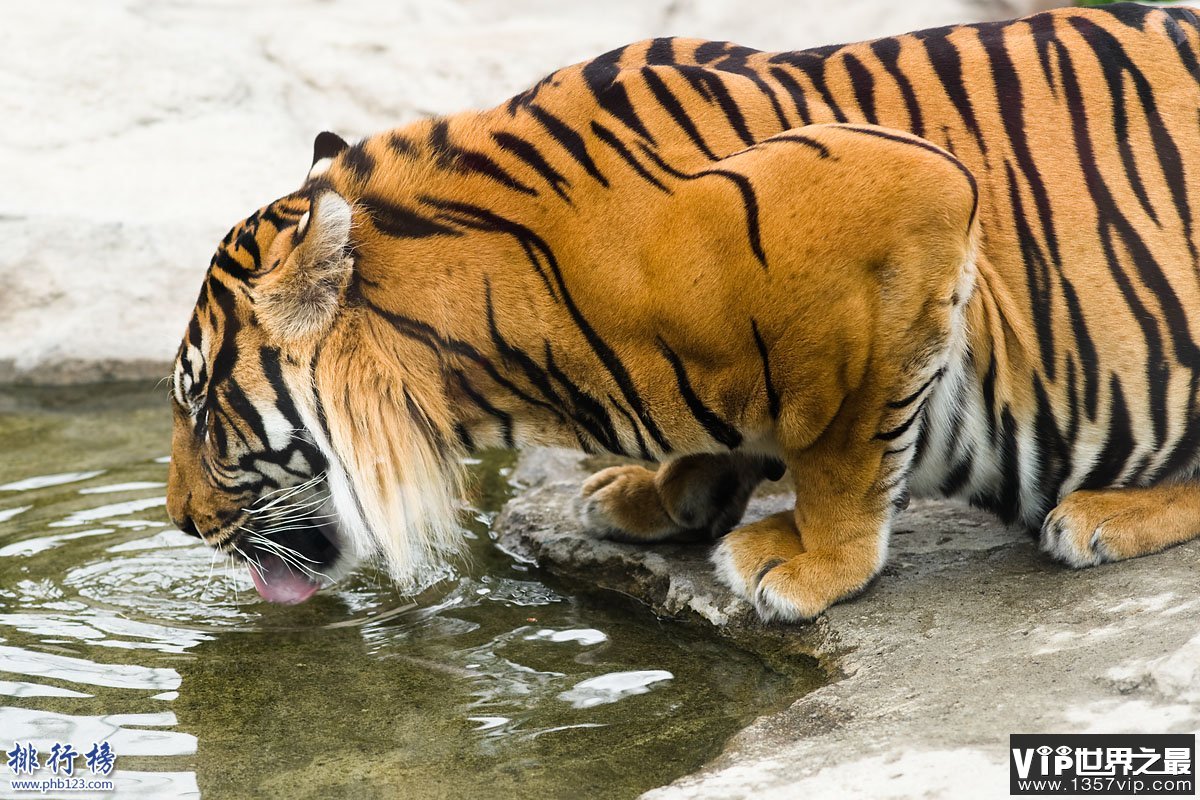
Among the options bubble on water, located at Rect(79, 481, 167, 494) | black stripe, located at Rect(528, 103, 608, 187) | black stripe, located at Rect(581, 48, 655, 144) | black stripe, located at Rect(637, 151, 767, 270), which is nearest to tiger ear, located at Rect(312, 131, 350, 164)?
black stripe, located at Rect(528, 103, 608, 187)

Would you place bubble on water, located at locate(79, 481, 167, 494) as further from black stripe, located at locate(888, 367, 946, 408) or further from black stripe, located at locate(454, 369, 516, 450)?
black stripe, located at locate(888, 367, 946, 408)

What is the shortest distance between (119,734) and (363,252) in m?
1.19

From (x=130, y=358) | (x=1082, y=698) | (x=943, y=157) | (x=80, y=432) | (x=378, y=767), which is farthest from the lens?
(x=130, y=358)

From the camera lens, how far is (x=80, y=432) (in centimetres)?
540

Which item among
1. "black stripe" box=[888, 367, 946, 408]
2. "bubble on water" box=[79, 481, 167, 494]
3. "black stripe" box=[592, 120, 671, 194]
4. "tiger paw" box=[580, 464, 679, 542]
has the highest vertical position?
"black stripe" box=[592, 120, 671, 194]

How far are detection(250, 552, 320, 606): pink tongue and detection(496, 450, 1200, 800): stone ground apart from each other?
2.41 feet

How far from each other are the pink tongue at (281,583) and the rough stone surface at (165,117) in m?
2.52

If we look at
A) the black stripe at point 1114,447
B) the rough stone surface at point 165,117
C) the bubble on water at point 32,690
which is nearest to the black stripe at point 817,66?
the black stripe at point 1114,447

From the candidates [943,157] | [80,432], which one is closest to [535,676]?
[943,157]

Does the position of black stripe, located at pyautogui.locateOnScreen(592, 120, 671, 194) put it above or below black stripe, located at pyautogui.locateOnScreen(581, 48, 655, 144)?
below

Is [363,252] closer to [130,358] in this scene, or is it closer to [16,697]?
[16,697]

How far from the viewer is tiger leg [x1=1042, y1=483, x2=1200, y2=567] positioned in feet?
10.8

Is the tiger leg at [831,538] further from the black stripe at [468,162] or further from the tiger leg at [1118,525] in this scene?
the black stripe at [468,162]

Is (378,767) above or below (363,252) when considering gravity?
below
